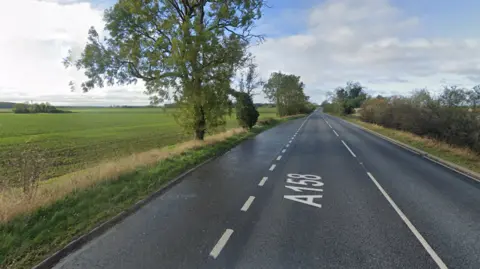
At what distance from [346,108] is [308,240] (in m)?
74.6

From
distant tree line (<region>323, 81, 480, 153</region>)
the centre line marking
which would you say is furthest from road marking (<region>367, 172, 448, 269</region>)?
distant tree line (<region>323, 81, 480, 153</region>)

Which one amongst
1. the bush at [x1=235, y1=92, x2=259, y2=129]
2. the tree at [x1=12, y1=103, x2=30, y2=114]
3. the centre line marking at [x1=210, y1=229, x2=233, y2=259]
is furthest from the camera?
the tree at [x1=12, y1=103, x2=30, y2=114]

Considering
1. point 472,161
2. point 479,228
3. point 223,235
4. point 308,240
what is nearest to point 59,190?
point 223,235

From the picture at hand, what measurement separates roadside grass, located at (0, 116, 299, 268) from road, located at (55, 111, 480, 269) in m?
0.49

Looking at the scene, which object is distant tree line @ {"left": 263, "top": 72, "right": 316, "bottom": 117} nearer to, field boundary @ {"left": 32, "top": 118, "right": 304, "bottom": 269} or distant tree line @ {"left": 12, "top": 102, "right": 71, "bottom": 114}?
field boundary @ {"left": 32, "top": 118, "right": 304, "bottom": 269}

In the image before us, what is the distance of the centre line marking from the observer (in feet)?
13.9

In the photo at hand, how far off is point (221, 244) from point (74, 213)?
3.35 m

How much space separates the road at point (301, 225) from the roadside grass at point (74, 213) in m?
0.49

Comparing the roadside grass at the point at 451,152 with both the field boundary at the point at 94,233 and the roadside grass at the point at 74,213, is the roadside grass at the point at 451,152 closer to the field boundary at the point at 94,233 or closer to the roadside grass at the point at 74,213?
the field boundary at the point at 94,233

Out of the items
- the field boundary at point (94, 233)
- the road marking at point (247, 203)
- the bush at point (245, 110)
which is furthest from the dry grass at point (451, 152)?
the bush at point (245, 110)

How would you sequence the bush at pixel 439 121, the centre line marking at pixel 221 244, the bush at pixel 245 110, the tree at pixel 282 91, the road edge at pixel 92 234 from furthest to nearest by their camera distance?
1. the tree at pixel 282 91
2. the bush at pixel 245 110
3. the bush at pixel 439 121
4. the centre line marking at pixel 221 244
5. the road edge at pixel 92 234

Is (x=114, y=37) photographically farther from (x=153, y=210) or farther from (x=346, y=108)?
(x=346, y=108)

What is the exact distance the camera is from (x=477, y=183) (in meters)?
8.71

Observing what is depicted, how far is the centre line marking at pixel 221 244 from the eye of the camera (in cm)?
424
